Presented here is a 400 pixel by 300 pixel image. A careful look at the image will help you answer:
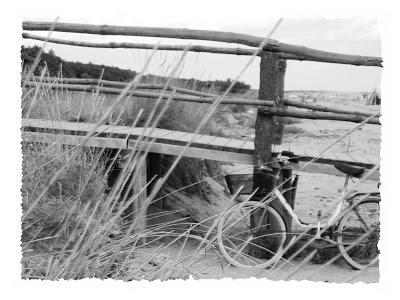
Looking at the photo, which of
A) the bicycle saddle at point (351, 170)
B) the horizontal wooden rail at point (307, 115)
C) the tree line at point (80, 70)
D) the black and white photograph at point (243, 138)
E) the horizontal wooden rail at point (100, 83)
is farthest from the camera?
the horizontal wooden rail at point (100, 83)

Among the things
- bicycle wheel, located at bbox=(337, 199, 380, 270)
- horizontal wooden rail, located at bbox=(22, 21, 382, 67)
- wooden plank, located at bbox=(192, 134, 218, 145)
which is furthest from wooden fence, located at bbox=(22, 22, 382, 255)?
bicycle wheel, located at bbox=(337, 199, 380, 270)

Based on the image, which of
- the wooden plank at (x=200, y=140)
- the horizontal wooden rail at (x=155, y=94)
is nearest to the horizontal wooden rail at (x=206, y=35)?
the horizontal wooden rail at (x=155, y=94)

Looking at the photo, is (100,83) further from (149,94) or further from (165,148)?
(165,148)

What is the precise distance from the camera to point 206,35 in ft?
8.39

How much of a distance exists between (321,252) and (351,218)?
209 millimetres

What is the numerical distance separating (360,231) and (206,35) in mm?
1089

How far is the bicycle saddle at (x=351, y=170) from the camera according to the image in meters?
2.52

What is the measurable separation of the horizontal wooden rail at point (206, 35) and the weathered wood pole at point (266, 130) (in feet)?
0.42

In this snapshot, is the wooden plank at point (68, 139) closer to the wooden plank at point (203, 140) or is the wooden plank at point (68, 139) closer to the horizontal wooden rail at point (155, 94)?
the horizontal wooden rail at point (155, 94)

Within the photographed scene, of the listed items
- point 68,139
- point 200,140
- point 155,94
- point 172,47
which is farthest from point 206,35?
point 68,139

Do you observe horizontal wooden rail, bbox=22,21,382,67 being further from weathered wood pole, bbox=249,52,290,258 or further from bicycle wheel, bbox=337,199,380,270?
bicycle wheel, bbox=337,199,380,270

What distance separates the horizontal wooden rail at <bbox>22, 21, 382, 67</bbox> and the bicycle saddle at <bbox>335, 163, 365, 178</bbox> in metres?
0.46

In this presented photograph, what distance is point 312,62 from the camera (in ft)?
8.87

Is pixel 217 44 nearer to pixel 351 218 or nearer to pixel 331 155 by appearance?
pixel 331 155
